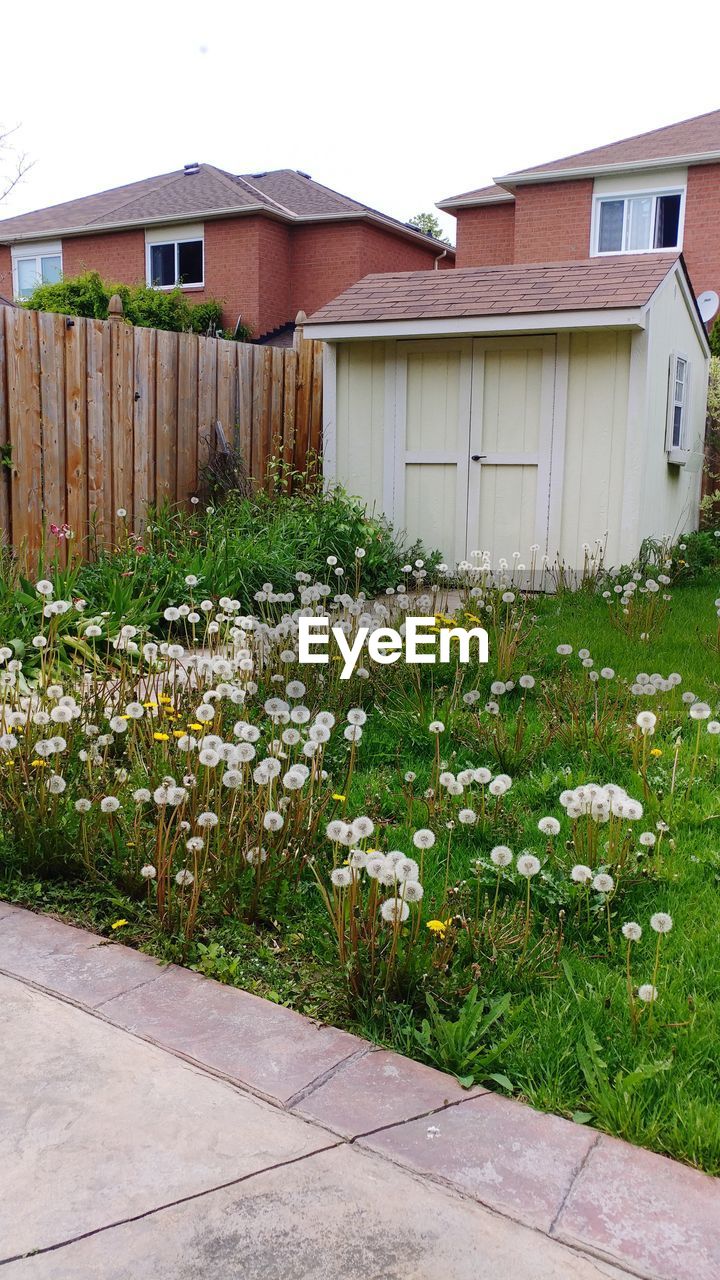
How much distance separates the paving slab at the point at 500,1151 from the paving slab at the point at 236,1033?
A: 0.95 ft

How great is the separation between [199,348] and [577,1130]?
7.51 m

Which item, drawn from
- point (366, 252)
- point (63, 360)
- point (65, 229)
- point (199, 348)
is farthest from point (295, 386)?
point (65, 229)

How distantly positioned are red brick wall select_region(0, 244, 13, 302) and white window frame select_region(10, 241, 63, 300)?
143mm

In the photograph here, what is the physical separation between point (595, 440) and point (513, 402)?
787mm

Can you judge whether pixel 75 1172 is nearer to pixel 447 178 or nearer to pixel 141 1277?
pixel 141 1277

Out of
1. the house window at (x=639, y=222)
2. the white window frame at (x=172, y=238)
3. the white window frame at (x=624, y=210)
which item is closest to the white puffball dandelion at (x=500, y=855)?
the white window frame at (x=624, y=210)

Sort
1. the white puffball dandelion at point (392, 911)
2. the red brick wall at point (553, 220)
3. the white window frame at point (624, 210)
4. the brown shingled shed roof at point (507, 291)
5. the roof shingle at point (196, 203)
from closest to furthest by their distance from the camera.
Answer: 1. the white puffball dandelion at point (392, 911)
2. the brown shingled shed roof at point (507, 291)
3. the white window frame at point (624, 210)
4. the red brick wall at point (553, 220)
5. the roof shingle at point (196, 203)

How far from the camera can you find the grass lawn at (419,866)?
2.29 metres

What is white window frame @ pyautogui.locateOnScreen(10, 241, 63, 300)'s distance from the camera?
25250 millimetres

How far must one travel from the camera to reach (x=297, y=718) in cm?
343

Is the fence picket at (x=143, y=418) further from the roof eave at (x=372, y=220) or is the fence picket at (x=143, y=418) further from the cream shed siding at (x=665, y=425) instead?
the roof eave at (x=372, y=220)

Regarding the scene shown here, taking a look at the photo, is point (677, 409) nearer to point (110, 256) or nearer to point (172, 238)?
point (172, 238)

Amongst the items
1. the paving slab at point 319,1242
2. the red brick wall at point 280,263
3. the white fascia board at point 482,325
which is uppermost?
the red brick wall at point 280,263

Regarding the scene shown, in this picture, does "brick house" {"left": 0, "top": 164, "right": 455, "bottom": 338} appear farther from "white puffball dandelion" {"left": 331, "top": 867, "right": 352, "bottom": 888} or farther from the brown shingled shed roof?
"white puffball dandelion" {"left": 331, "top": 867, "right": 352, "bottom": 888}
